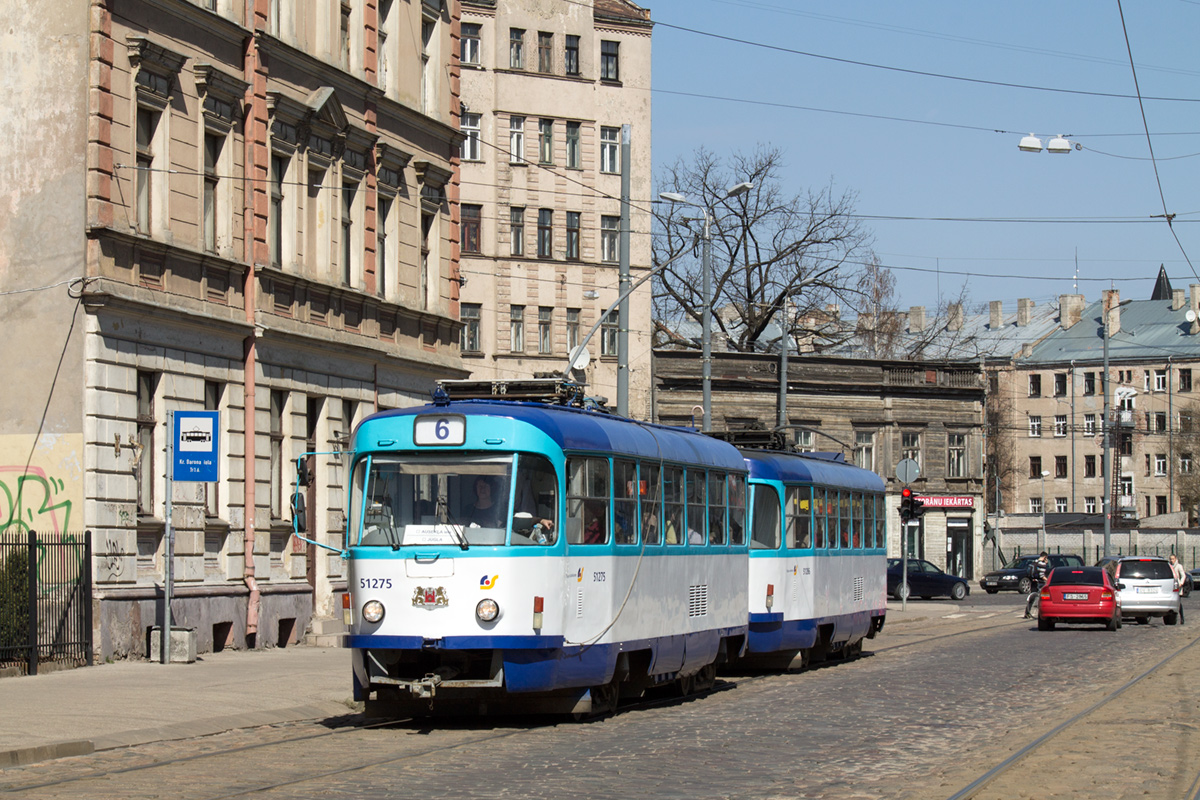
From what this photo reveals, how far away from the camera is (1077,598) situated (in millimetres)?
34688

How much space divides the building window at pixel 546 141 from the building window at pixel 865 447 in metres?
16.6

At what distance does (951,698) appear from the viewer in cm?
1862

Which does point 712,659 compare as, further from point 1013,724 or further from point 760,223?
point 760,223

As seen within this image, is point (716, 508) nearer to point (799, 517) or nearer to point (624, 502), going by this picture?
point (624, 502)

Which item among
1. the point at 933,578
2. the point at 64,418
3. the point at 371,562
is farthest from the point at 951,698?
the point at 933,578

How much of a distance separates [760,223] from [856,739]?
58.1 metres

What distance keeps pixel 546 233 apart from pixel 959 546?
21711 mm

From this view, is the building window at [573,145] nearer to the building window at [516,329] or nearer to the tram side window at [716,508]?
the building window at [516,329]

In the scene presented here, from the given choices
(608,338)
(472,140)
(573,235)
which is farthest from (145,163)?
(608,338)

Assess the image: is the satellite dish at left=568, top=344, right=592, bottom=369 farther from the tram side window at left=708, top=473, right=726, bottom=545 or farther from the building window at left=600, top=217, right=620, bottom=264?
the building window at left=600, top=217, right=620, bottom=264

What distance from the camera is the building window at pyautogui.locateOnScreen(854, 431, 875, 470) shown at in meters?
64.3

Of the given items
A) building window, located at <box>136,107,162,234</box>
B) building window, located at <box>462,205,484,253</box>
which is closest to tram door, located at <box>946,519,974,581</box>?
building window, located at <box>462,205,484,253</box>

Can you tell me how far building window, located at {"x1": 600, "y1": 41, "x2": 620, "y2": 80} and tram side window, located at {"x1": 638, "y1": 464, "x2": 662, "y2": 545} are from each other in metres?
41.7

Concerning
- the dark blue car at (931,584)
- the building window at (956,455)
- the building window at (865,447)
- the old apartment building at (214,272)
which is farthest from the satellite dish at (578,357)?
the building window at (956,455)
